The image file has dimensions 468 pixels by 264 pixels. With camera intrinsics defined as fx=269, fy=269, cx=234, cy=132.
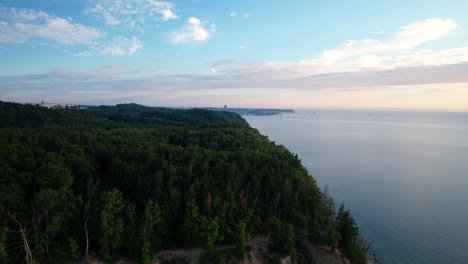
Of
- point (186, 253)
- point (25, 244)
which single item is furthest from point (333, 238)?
point (25, 244)

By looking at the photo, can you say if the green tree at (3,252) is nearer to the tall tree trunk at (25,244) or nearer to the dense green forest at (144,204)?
the dense green forest at (144,204)

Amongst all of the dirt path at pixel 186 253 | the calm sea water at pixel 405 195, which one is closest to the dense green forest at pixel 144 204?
the dirt path at pixel 186 253

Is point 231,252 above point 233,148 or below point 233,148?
below

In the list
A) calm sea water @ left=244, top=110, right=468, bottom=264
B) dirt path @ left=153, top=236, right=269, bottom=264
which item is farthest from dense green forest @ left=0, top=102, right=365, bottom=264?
calm sea water @ left=244, top=110, right=468, bottom=264

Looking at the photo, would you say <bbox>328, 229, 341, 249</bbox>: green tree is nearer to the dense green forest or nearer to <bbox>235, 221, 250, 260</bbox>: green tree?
the dense green forest

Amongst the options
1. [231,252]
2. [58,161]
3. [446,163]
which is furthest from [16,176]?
[446,163]

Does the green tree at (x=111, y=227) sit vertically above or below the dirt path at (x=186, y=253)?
above

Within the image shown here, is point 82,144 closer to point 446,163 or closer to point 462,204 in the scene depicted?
point 462,204

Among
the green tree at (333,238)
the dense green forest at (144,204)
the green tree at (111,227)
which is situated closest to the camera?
the dense green forest at (144,204)
